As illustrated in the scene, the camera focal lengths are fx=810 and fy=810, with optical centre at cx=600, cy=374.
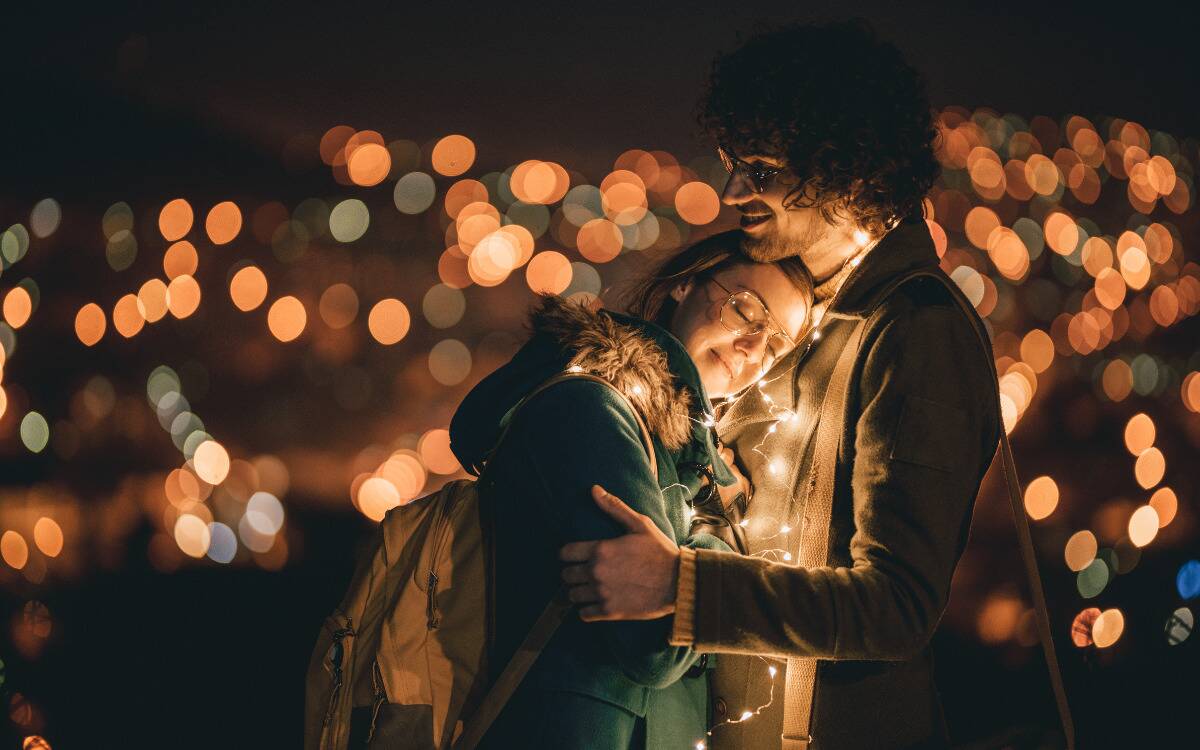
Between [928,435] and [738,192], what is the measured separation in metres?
0.97

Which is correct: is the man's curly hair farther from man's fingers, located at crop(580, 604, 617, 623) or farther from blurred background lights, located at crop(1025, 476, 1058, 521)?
blurred background lights, located at crop(1025, 476, 1058, 521)

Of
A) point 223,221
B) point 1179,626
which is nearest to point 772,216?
point 1179,626

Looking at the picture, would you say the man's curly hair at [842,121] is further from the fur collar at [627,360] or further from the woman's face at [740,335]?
the fur collar at [627,360]

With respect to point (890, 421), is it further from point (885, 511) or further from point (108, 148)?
point (108, 148)

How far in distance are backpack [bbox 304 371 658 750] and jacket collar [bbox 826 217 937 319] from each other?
2.02 ft

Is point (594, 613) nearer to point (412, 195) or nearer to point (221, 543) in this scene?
point (221, 543)

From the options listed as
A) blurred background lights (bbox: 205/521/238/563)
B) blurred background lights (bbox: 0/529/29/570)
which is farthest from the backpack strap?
blurred background lights (bbox: 0/529/29/570)

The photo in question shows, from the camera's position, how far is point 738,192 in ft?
7.81

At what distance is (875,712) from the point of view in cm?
A: 187

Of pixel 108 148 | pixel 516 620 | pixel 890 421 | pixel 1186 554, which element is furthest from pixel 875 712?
pixel 108 148

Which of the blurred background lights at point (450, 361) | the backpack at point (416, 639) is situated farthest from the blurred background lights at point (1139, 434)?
the blurred background lights at point (450, 361)

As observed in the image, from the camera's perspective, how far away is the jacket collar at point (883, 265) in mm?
2002

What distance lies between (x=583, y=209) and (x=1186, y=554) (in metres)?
17.9

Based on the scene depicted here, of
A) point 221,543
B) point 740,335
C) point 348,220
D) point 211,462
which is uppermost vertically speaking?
point 348,220
